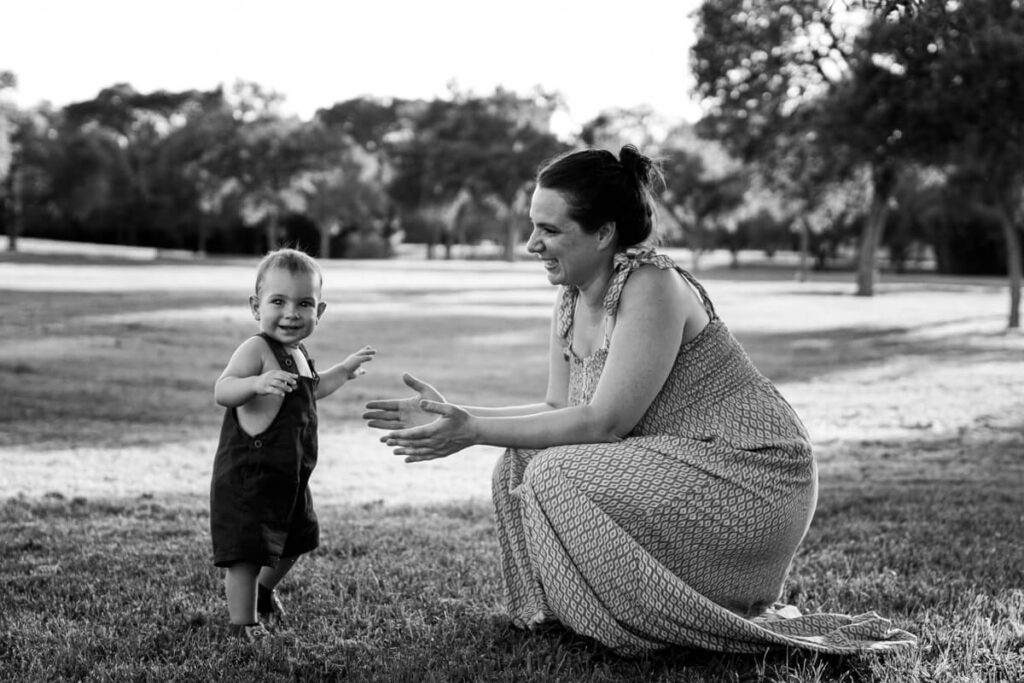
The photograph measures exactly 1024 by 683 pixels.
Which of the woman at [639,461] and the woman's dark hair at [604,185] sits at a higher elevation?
the woman's dark hair at [604,185]

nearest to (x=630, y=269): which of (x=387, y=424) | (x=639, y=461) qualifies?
(x=639, y=461)

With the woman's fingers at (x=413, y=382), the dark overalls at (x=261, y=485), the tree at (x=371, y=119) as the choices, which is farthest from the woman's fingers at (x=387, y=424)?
the tree at (x=371, y=119)

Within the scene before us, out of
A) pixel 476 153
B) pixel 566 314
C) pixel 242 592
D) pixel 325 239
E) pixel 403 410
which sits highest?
pixel 476 153

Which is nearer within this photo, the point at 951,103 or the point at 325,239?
the point at 951,103

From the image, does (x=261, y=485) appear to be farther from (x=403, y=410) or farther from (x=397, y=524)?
(x=397, y=524)

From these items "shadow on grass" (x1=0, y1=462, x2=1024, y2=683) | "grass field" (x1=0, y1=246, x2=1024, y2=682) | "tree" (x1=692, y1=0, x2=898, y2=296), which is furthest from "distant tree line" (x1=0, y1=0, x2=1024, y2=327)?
"shadow on grass" (x1=0, y1=462, x2=1024, y2=683)

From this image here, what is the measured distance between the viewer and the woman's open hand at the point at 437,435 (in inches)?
127

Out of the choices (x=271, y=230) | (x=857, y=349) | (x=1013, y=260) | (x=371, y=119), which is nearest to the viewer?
(x=857, y=349)

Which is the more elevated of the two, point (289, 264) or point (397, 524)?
point (289, 264)

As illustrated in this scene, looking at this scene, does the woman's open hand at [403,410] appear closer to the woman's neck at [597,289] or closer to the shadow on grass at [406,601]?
the woman's neck at [597,289]

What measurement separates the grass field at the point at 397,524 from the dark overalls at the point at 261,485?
1.07 feet

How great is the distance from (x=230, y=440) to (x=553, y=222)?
149cm

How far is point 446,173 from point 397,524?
6804 centimetres

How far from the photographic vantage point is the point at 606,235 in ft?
11.9
